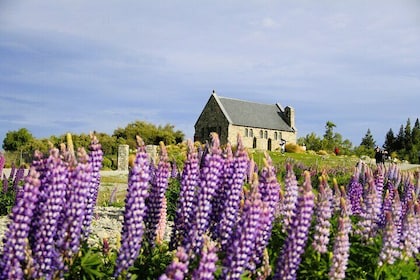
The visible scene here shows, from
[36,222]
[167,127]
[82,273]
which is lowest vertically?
[82,273]

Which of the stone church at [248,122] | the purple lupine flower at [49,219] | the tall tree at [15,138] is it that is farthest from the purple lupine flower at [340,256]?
the stone church at [248,122]

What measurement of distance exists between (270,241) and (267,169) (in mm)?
1093

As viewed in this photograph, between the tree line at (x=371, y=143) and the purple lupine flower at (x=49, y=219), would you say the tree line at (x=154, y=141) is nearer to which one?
the tree line at (x=371, y=143)

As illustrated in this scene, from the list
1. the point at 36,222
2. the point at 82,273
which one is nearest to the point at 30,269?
the point at 36,222

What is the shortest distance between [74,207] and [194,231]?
37.7 inches

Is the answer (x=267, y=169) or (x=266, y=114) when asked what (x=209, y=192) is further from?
(x=266, y=114)

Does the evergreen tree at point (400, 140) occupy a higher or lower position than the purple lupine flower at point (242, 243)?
higher

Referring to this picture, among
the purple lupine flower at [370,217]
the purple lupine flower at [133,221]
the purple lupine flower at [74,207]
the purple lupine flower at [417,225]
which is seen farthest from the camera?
the purple lupine flower at [370,217]

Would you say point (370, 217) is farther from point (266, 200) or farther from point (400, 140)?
point (400, 140)

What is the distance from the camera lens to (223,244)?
4.35 metres

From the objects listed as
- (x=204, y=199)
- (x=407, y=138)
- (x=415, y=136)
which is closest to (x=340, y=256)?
(x=204, y=199)

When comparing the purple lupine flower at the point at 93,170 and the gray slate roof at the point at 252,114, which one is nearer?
the purple lupine flower at the point at 93,170

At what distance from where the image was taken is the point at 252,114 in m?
69.2

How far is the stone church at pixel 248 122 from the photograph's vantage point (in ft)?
215
